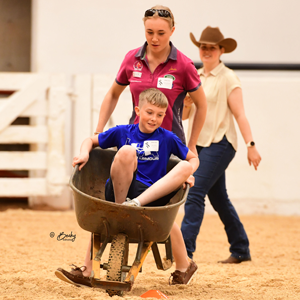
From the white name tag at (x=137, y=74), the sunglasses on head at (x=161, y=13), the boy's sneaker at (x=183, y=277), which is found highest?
the sunglasses on head at (x=161, y=13)

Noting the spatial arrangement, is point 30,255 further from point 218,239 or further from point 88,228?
point 218,239

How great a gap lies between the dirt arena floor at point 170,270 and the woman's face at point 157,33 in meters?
1.34

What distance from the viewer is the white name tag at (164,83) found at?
2.66m

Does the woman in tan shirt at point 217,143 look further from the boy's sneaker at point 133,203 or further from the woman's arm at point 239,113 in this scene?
the boy's sneaker at point 133,203

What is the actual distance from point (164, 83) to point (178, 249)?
95cm

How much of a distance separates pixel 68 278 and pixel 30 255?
129cm

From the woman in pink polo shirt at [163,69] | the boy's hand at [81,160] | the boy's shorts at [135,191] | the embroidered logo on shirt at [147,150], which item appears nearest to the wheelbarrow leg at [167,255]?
the boy's shorts at [135,191]

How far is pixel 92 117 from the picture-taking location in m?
5.94

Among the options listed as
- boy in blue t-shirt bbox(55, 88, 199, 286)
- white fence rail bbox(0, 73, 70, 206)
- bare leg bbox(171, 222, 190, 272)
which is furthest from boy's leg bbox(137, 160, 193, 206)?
white fence rail bbox(0, 73, 70, 206)

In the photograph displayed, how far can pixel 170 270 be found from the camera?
333cm

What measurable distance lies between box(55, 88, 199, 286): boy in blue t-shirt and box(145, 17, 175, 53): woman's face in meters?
0.30

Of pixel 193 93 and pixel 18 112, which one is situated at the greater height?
pixel 193 93

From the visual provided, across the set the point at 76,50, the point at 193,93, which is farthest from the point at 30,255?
the point at 76,50

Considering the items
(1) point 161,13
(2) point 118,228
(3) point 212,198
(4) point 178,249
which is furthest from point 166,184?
(3) point 212,198
